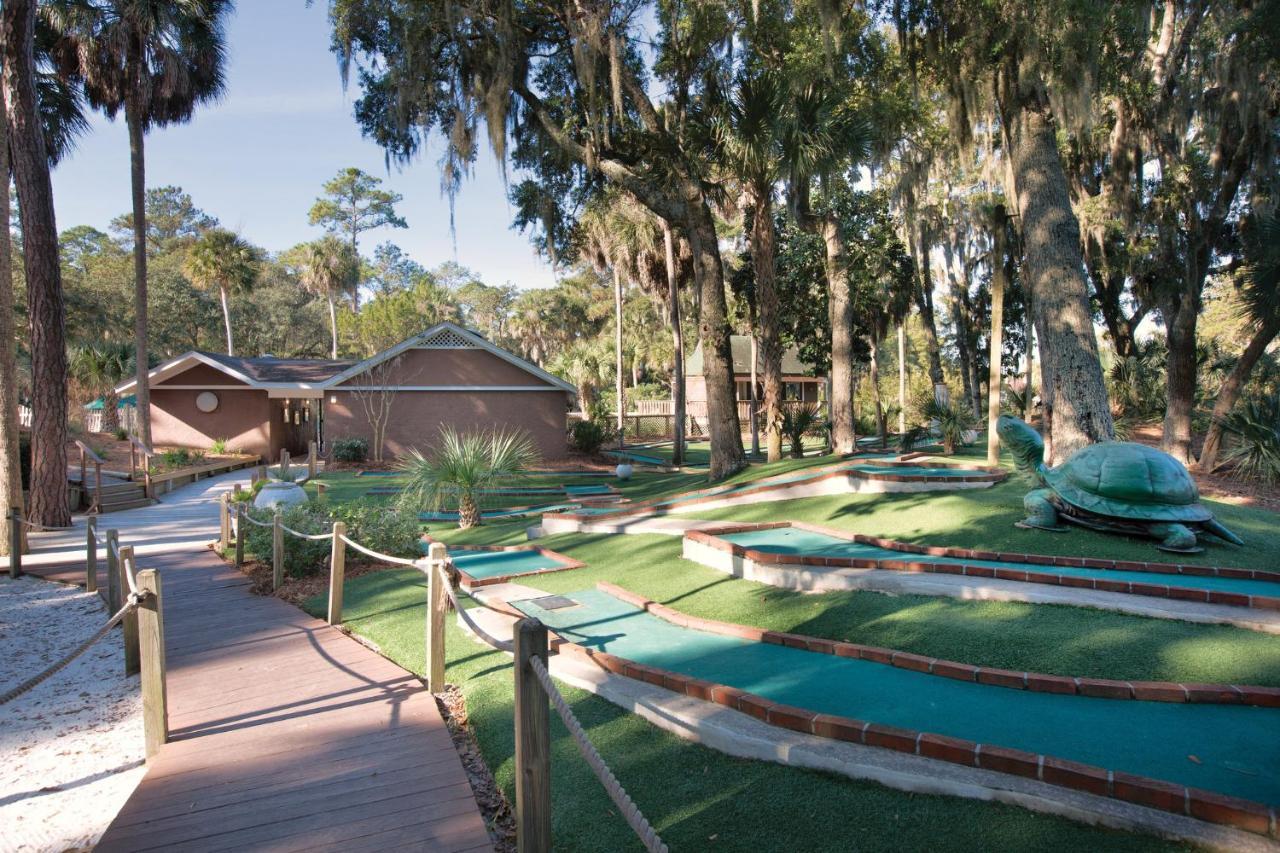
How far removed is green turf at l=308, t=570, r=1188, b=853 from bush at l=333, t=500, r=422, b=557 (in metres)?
5.20

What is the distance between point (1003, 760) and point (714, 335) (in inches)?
430

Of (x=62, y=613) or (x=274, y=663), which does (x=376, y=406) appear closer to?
(x=62, y=613)

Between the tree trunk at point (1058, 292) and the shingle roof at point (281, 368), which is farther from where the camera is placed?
the shingle roof at point (281, 368)

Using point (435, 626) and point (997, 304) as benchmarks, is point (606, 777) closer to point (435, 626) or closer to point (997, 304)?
point (435, 626)

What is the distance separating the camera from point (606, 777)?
235 cm

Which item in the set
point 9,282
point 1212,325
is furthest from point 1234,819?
point 1212,325

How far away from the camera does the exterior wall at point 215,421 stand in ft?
85.4

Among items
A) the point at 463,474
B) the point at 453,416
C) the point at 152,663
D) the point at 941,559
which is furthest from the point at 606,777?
Answer: the point at 453,416

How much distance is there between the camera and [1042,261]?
925cm

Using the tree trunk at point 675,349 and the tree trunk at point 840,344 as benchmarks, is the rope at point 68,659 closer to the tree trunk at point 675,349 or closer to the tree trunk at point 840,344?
the tree trunk at point 840,344

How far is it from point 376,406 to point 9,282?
480 inches

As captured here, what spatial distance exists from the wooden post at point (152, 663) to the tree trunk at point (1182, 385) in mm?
14948

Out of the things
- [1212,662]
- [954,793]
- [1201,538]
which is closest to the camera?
[954,793]

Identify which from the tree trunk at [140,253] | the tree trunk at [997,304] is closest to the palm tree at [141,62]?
the tree trunk at [140,253]
